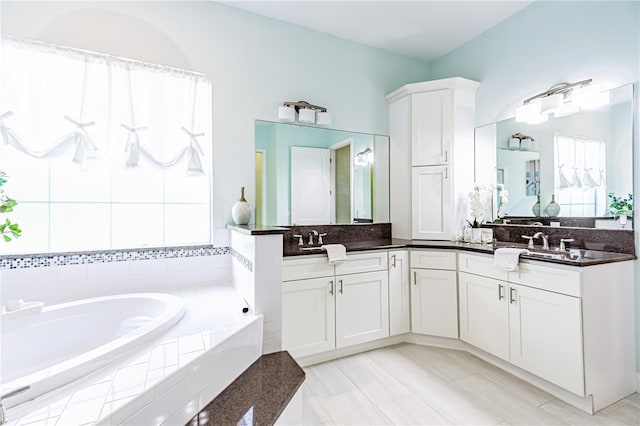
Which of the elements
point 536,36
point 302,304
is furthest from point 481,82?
point 302,304

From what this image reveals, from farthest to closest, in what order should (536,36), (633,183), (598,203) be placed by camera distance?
(536,36), (598,203), (633,183)

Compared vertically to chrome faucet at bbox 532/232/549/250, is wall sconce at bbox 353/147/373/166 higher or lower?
higher

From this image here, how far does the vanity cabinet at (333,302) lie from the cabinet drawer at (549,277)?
995 millimetres

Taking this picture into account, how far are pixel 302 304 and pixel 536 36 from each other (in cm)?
303

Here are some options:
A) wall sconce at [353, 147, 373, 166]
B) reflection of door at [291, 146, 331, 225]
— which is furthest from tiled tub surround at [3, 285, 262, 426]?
wall sconce at [353, 147, 373, 166]

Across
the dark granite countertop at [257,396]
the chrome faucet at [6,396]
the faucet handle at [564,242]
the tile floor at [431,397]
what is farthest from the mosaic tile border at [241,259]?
the faucet handle at [564,242]

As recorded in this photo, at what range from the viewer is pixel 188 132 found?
7.71ft

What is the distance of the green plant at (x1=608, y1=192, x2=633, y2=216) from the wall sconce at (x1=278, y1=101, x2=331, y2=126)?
229 cm

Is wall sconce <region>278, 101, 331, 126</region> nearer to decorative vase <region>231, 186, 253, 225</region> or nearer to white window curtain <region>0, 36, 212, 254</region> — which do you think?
white window curtain <region>0, 36, 212, 254</region>

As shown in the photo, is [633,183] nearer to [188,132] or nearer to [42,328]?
[188,132]

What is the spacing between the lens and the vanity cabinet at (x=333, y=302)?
221 centimetres

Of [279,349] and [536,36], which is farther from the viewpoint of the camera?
[536,36]

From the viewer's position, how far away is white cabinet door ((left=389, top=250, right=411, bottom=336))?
261 centimetres

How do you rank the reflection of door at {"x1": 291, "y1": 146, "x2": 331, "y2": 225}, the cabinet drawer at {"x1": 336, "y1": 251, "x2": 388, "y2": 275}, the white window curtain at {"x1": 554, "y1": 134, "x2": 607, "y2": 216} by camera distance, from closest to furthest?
the white window curtain at {"x1": 554, "y1": 134, "x2": 607, "y2": 216}
the cabinet drawer at {"x1": 336, "y1": 251, "x2": 388, "y2": 275}
the reflection of door at {"x1": 291, "y1": 146, "x2": 331, "y2": 225}
